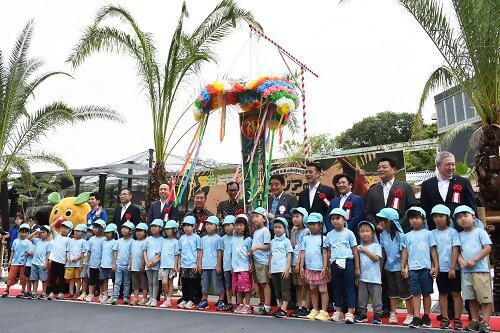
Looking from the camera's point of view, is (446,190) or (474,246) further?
(446,190)

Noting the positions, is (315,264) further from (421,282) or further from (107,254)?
(107,254)

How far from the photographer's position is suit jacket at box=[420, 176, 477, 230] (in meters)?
5.68

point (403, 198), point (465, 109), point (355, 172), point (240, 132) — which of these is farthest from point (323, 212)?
point (465, 109)

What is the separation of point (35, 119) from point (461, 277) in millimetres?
10629

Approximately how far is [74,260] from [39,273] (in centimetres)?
81

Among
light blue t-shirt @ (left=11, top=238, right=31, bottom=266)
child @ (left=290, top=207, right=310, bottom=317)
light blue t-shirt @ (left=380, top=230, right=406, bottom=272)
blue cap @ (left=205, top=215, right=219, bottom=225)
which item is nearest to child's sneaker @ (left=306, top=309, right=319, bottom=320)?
child @ (left=290, top=207, right=310, bottom=317)

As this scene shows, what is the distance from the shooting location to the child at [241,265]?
6551mm

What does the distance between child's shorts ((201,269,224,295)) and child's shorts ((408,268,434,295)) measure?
9.15ft

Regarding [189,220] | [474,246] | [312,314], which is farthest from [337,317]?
[189,220]

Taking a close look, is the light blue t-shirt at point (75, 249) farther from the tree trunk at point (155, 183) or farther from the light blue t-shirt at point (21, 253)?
the tree trunk at point (155, 183)

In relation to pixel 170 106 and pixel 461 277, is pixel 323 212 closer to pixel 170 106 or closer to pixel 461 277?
pixel 461 277

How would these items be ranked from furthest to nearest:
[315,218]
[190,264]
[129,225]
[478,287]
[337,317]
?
[129,225], [190,264], [315,218], [337,317], [478,287]

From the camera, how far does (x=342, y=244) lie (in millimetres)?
5910

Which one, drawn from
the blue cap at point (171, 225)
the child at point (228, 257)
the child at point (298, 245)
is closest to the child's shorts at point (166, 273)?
the blue cap at point (171, 225)
